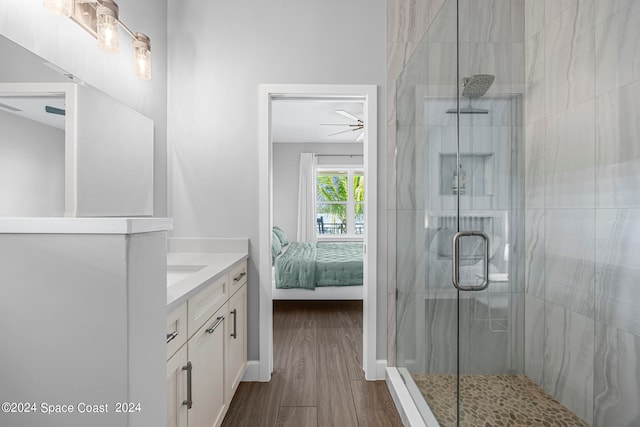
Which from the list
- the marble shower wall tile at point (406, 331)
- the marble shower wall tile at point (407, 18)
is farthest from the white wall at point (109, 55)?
the marble shower wall tile at point (406, 331)

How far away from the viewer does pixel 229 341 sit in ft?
6.24

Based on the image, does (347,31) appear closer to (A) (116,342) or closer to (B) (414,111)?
(B) (414,111)

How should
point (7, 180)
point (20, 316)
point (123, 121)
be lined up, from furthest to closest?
point (123, 121), point (7, 180), point (20, 316)

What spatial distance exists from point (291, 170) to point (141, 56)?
485cm

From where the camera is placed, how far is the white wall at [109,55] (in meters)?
1.18

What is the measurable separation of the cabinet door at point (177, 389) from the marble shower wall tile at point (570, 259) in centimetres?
153

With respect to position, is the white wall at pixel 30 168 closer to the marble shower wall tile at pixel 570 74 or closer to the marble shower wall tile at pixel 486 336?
the marble shower wall tile at pixel 486 336

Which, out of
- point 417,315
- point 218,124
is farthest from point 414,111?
point 218,124

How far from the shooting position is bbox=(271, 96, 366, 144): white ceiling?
14.7ft

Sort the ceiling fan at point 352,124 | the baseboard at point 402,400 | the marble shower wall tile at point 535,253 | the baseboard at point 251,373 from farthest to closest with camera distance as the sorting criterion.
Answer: the ceiling fan at point 352,124, the baseboard at point 251,373, the baseboard at point 402,400, the marble shower wall tile at point 535,253

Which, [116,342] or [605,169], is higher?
[605,169]

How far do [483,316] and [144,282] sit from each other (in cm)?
126

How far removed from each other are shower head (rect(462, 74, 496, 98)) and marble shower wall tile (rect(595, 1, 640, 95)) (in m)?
0.35

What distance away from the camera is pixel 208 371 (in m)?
1.53
